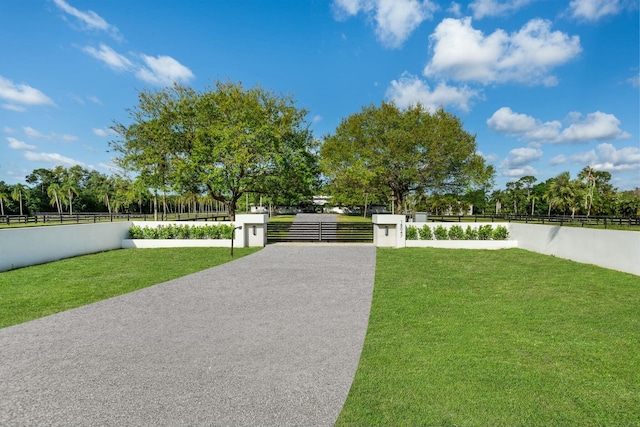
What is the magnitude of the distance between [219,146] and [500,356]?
18322 mm

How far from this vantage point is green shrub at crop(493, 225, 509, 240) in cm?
1686

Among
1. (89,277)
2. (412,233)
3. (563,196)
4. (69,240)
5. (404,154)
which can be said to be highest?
(404,154)

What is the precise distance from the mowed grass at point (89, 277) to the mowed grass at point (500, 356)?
6547 mm

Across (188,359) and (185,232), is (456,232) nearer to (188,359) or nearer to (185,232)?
(185,232)

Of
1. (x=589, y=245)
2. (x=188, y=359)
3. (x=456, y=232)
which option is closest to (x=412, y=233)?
(x=456, y=232)

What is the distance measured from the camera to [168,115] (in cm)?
2191

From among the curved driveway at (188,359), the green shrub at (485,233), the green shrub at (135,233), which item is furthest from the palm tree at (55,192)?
the green shrub at (485,233)

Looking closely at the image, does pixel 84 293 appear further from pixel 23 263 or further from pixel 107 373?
pixel 23 263

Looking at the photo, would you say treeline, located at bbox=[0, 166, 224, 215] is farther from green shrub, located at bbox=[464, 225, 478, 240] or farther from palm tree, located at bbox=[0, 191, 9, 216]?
green shrub, located at bbox=[464, 225, 478, 240]

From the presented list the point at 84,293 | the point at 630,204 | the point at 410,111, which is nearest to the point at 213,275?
the point at 84,293

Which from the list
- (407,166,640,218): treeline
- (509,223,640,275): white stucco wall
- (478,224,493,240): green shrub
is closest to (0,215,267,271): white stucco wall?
(478,224,493,240): green shrub

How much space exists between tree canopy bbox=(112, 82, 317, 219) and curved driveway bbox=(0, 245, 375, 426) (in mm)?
13308

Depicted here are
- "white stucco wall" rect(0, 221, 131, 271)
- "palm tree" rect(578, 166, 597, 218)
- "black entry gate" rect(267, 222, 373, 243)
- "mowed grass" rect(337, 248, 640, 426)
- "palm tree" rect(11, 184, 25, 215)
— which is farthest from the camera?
"palm tree" rect(11, 184, 25, 215)

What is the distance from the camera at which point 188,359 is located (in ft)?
14.7
